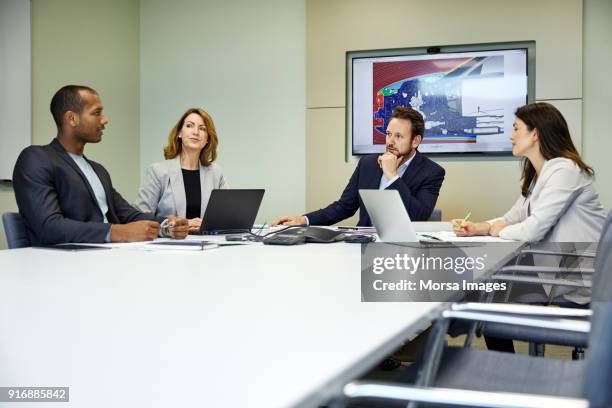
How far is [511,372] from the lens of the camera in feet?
5.19

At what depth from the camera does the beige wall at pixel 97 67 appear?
17.3 ft

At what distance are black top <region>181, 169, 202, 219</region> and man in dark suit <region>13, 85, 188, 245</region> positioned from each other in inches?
26.0

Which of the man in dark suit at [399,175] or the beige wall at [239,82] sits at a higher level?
the beige wall at [239,82]

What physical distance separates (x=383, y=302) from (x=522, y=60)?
4.52 metres

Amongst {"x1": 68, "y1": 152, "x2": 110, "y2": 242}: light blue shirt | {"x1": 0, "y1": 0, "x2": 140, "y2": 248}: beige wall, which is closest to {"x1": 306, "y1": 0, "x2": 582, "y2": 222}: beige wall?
{"x1": 0, "y1": 0, "x2": 140, "y2": 248}: beige wall

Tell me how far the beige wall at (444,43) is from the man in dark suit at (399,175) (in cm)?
134

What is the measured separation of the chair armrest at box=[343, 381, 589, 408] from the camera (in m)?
0.86

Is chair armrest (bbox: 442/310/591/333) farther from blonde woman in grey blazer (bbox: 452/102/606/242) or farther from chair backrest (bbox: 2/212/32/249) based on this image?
chair backrest (bbox: 2/212/32/249)

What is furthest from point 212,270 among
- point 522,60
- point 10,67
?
point 522,60

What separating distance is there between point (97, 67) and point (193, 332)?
5363 millimetres

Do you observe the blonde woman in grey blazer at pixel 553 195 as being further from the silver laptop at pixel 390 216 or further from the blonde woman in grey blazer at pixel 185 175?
the blonde woman in grey blazer at pixel 185 175
